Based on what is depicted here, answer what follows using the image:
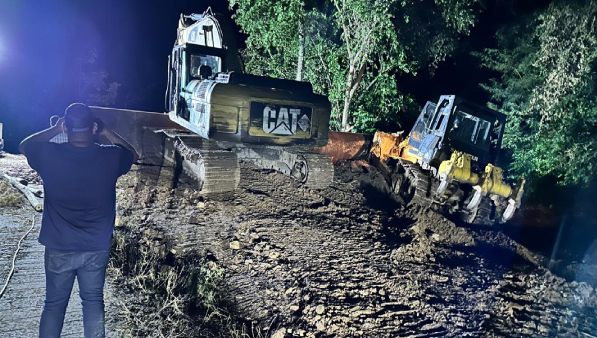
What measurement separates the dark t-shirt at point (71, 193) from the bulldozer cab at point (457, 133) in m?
6.30

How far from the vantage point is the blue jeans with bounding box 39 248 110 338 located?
9.00ft

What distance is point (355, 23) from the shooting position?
35.4ft

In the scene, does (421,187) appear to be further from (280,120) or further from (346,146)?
(280,120)

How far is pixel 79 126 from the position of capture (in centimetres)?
275

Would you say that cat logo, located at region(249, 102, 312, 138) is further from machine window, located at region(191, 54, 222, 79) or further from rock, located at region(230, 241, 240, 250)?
rock, located at region(230, 241, 240, 250)

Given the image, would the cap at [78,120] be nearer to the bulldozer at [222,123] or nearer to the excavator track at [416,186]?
the bulldozer at [222,123]

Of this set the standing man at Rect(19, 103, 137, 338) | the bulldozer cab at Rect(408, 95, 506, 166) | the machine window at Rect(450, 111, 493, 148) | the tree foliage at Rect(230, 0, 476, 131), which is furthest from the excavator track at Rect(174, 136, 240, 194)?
the tree foliage at Rect(230, 0, 476, 131)

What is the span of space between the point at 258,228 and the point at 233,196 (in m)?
1.29

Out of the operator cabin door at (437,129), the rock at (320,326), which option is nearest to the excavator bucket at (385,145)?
the operator cabin door at (437,129)

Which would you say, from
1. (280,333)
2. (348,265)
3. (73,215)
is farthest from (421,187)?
(73,215)

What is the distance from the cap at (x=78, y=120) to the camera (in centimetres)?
275

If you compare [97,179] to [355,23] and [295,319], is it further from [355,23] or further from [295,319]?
[355,23]

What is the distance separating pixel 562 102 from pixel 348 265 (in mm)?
7737

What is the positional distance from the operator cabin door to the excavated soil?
1.31m
